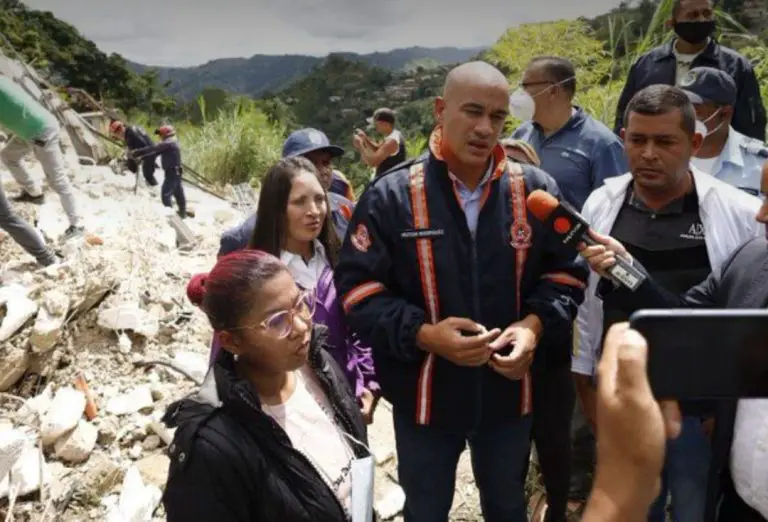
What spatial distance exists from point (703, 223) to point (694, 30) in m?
1.67

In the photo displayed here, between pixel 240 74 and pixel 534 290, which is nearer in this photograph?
pixel 534 290

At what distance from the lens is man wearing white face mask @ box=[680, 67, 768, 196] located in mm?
2301

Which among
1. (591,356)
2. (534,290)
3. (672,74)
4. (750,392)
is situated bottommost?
(591,356)

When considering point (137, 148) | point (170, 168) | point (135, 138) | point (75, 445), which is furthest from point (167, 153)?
point (75, 445)

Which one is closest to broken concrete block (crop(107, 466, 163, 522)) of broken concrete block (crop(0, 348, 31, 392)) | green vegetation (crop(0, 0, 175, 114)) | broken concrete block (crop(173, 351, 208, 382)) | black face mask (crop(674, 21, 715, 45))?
broken concrete block (crop(173, 351, 208, 382))

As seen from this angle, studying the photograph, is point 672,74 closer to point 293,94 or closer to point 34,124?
point 34,124

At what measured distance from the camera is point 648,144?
179 cm

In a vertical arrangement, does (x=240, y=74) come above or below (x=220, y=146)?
above

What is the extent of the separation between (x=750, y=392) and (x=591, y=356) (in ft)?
3.97

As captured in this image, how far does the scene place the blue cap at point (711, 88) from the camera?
7.55 feet

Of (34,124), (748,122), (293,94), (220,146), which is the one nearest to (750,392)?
(748,122)

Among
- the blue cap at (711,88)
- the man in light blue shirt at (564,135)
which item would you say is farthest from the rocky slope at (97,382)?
the blue cap at (711,88)

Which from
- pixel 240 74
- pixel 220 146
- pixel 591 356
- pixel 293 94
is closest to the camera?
pixel 591 356

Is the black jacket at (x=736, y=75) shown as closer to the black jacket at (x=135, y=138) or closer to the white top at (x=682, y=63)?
the white top at (x=682, y=63)
